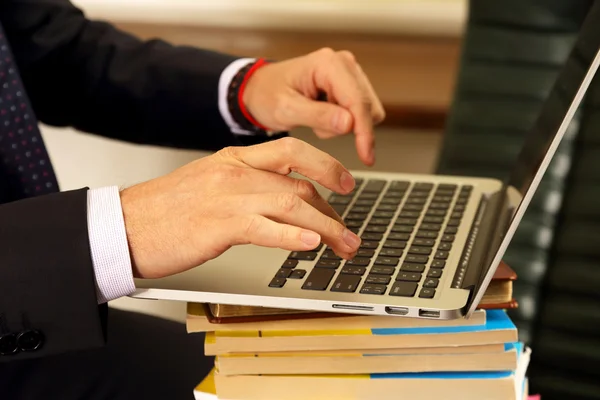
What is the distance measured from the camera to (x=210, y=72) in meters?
1.07

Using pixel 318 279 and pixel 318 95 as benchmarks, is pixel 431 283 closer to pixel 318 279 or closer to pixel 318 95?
pixel 318 279

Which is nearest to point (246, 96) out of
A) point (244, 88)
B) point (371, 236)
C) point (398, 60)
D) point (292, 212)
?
point (244, 88)

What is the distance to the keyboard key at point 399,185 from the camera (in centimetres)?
91

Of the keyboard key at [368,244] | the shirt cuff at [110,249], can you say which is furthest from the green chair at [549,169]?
the shirt cuff at [110,249]

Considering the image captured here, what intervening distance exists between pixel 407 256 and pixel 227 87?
1.47ft

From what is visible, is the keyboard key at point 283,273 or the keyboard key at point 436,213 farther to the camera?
the keyboard key at point 436,213

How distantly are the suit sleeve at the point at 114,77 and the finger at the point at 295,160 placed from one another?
0.43 meters

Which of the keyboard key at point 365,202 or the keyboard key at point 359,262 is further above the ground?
the keyboard key at point 359,262

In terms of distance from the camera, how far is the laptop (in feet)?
1.94

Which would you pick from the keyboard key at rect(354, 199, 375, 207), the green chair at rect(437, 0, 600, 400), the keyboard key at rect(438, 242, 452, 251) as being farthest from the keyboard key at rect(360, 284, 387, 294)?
the green chair at rect(437, 0, 600, 400)

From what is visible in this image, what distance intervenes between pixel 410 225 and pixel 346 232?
19cm

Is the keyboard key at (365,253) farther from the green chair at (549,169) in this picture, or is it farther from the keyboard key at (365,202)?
the green chair at (549,169)

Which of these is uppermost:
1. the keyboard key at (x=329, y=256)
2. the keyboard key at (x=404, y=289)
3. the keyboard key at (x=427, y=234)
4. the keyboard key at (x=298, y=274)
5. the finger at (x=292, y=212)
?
the finger at (x=292, y=212)

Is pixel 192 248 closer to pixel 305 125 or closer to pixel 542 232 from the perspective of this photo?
pixel 305 125
